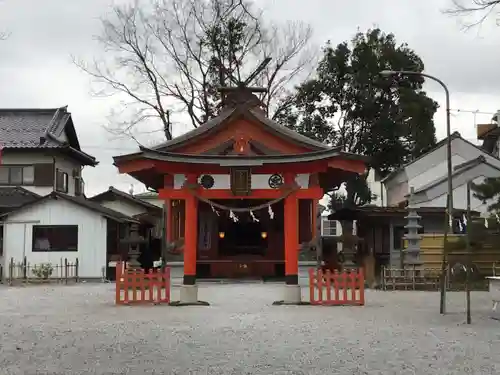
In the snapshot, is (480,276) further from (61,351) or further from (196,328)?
(61,351)

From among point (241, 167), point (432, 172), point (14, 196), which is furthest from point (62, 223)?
point (432, 172)

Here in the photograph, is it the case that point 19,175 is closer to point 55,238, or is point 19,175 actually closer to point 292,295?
point 55,238

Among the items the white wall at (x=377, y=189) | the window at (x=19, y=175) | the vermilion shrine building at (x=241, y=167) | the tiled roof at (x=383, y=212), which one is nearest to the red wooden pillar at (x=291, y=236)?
the vermilion shrine building at (x=241, y=167)

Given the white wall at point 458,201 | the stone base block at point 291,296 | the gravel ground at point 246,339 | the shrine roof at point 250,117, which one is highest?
the shrine roof at point 250,117

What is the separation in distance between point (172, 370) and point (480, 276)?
62.9 feet

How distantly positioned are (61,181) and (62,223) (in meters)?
7.84

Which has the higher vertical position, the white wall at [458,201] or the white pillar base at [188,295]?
the white wall at [458,201]

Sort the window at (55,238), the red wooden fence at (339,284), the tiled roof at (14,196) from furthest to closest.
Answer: the tiled roof at (14,196), the window at (55,238), the red wooden fence at (339,284)

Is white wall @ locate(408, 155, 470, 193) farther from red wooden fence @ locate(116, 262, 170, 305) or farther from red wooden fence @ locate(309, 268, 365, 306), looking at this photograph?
red wooden fence @ locate(116, 262, 170, 305)

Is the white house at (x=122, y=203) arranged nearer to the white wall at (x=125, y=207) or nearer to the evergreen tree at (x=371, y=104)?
the white wall at (x=125, y=207)

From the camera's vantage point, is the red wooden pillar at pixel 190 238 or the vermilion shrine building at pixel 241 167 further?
the red wooden pillar at pixel 190 238

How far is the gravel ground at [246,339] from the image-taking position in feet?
29.5

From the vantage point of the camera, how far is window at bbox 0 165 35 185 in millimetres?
35969

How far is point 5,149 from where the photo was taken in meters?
35.0
